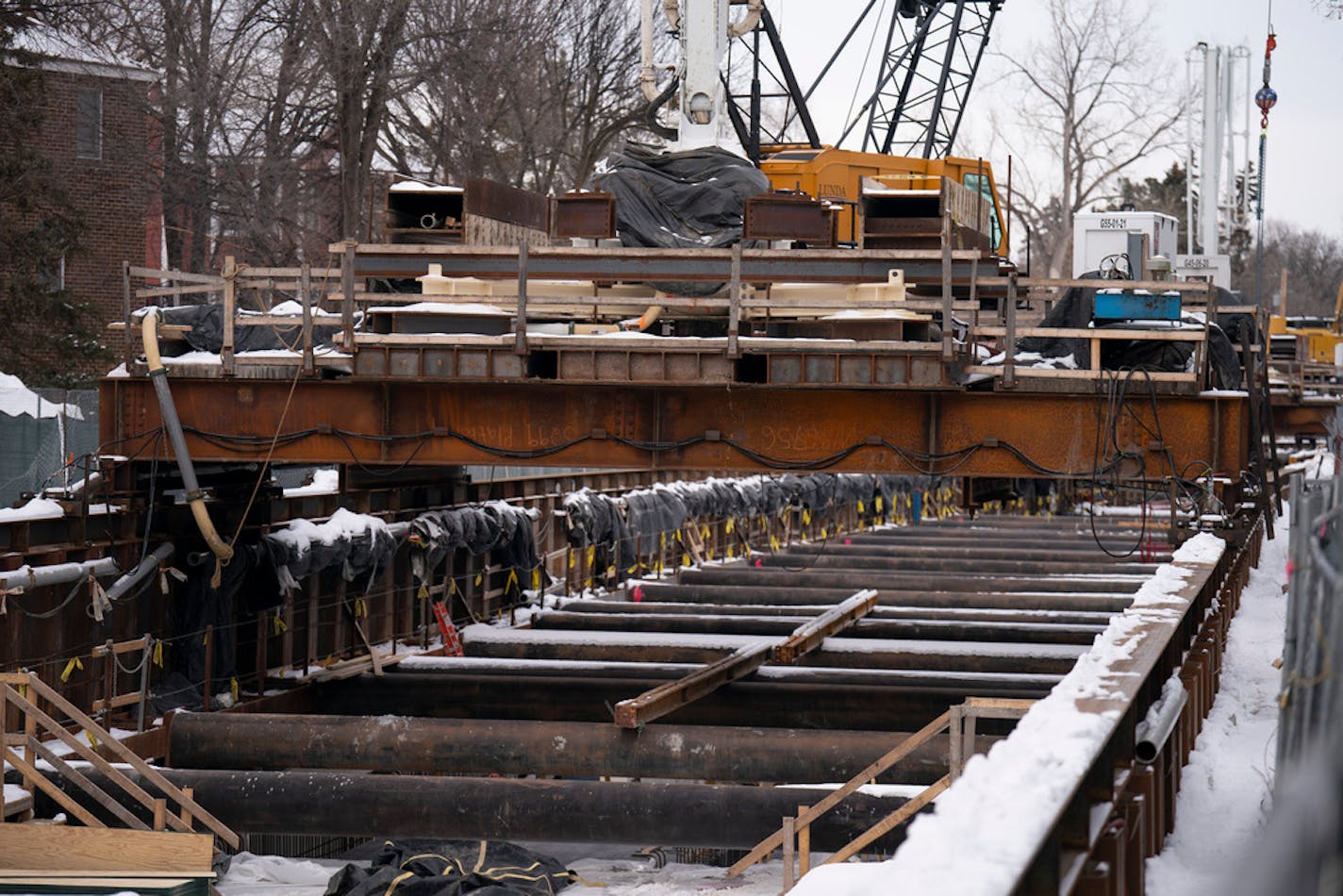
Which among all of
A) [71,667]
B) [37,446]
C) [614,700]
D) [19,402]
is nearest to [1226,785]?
[614,700]

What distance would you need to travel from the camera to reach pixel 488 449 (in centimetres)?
1669

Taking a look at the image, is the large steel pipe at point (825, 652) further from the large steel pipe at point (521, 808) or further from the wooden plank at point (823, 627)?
the large steel pipe at point (521, 808)

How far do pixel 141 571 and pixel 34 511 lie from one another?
1630 millimetres

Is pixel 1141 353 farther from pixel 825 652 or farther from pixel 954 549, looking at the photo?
pixel 954 549

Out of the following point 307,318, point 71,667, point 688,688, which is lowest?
point 688,688

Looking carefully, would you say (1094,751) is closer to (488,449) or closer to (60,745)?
(488,449)

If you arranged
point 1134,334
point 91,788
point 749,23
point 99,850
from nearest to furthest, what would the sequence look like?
point 99,850
point 91,788
point 1134,334
point 749,23

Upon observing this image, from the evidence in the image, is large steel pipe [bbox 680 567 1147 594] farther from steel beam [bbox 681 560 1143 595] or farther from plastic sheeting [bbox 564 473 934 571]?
plastic sheeting [bbox 564 473 934 571]

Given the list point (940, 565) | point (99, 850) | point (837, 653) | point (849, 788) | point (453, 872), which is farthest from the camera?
point (940, 565)

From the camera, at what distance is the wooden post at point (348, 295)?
15953 mm

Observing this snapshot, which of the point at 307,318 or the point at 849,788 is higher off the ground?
the point at 307,318

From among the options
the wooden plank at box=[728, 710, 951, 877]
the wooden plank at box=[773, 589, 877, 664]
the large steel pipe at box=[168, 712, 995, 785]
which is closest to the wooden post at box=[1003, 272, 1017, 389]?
the large steel pipe at box=[168, 712, 995, 785]

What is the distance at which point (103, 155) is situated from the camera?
37.6 m

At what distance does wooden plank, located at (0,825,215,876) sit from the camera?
12820 mm
